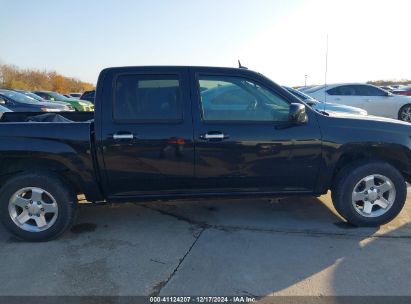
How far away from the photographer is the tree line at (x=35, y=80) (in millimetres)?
42500

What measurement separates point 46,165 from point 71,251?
3.03ft

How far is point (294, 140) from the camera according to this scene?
3.64 metres

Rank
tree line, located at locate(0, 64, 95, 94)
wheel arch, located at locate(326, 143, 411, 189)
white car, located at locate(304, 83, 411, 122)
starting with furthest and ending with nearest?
tree line, located at locate(0, 64, 95, 94) < white car, located at locate(304, 83, 411, 122) < wheel arch, located at locate(326, 143, 411, 189)

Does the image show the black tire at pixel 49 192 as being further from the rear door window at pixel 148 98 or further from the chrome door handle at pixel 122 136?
the rear door window at pixel 148 98

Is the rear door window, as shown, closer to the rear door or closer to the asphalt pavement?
the rear door

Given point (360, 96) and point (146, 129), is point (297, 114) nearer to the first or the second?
point (146, 129)

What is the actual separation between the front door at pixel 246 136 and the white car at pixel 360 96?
7446 mm

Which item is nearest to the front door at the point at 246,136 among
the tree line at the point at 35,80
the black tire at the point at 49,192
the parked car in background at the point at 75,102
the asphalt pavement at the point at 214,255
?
the asphalt pavement at the point at 214,255

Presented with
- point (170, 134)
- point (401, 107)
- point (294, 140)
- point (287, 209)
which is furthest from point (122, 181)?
point (401, 107)

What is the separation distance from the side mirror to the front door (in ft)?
0.28

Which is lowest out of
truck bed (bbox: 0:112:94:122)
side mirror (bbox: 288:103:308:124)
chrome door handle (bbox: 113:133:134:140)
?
chrome door handle (bbox: 113:133:134:140)

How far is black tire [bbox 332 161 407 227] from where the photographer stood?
3762mm

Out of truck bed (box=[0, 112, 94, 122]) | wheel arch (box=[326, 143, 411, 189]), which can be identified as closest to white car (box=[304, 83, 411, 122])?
wheel arch (box=[326, 143, 411, 189])

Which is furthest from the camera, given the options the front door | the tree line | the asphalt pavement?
the tree line
